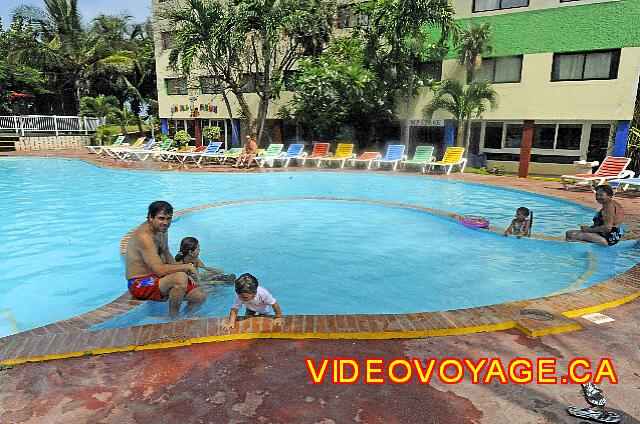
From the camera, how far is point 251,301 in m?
4.29

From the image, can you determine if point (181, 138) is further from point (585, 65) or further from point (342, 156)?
point (585, 65)

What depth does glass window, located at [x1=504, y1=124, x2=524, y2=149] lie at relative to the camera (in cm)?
1984

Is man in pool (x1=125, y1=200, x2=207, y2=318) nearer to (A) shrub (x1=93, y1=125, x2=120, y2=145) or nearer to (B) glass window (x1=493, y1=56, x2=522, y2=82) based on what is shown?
(B) glass window (x1=493, y1=56, x2=522, y2=82)

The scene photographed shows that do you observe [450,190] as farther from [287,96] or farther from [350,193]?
[287,96]

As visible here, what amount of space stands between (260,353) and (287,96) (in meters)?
22.8

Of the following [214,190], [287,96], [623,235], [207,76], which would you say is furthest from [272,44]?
[623,235]

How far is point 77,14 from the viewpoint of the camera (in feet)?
111

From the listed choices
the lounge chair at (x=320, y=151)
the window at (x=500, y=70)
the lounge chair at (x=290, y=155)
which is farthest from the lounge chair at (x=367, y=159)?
the window at (x=500, y=70)

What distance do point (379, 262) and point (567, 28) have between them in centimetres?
1508

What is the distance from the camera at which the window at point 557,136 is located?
18359 millimetres

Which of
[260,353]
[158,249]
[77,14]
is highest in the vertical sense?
[77,14]

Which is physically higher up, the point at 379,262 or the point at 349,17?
the point at 349,17

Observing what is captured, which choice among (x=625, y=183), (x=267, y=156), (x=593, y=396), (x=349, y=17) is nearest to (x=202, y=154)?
(x=267, y=156)

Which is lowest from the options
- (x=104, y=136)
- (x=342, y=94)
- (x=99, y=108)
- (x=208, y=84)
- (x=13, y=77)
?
(x=104, y=136)
